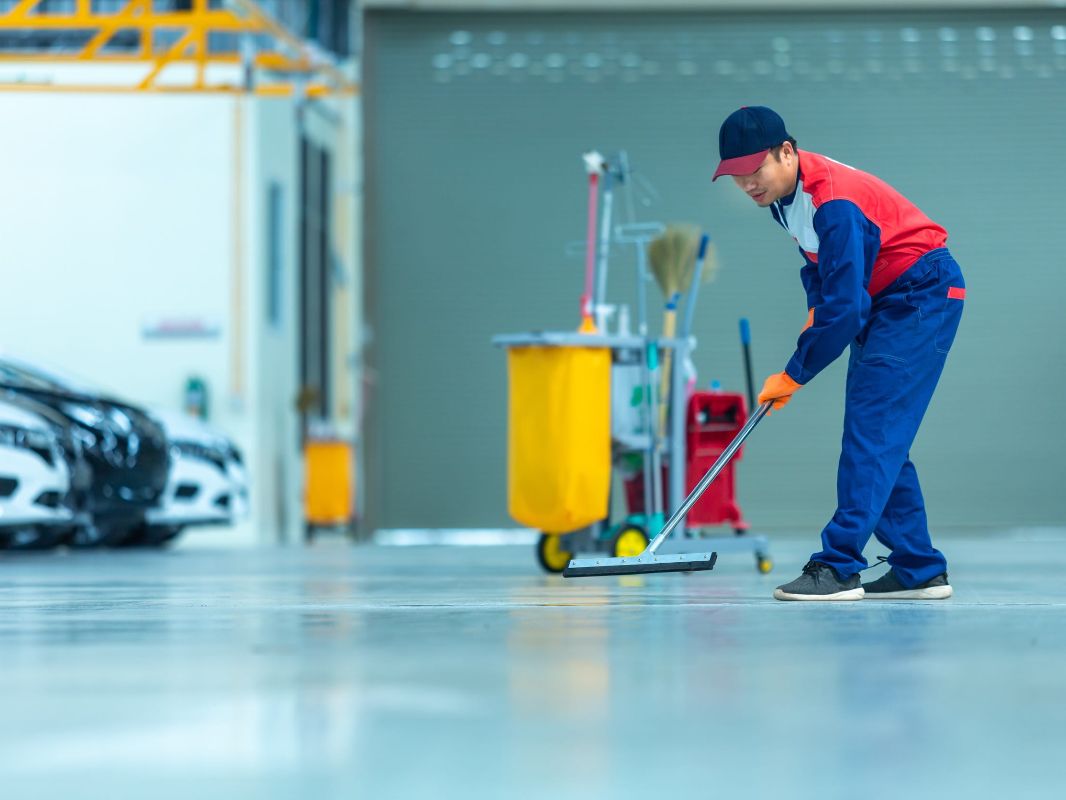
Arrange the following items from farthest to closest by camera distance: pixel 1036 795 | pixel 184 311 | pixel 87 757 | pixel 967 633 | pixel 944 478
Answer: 1. pixel 184 311
2. pixel 944 478
3. pixel 967 633
4. pixel 87 757
5. pixel 1036 795

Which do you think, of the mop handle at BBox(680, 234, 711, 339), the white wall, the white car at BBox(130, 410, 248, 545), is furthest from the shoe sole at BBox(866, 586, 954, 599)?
the white wall

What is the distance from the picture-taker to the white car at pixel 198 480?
8625 millimetres

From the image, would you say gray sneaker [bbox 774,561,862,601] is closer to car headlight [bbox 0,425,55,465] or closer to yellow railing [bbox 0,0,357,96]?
car headlight [bbox 0,425,55,465]

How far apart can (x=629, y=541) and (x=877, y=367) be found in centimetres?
196

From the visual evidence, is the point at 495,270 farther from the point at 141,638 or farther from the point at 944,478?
the point at 141,638

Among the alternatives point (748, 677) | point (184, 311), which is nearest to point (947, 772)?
point (748, 677)

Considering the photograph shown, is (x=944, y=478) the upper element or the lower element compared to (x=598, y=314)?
lower

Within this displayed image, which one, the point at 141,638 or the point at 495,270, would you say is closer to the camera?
the point at 141,638

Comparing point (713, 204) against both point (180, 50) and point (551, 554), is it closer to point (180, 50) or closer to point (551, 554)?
point (180, 50)

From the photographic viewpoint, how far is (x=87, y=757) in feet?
5.50

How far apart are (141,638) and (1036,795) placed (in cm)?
195

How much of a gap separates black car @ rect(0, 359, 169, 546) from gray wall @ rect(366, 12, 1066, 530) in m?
2.68

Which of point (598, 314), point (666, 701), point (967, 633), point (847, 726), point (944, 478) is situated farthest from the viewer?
point (944, 478)

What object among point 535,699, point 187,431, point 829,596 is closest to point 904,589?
point 829,596
